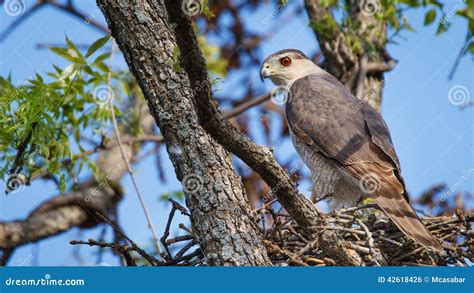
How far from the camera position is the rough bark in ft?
12.0

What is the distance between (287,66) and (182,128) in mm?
2708

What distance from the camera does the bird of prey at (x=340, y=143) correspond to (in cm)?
490

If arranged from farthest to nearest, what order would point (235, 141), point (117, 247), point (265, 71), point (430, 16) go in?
1. point (265, 71)
2. point (430, 16)
3. point (117, 247)
4. point (235, 141)

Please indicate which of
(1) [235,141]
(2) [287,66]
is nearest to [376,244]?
(1) [235,141]

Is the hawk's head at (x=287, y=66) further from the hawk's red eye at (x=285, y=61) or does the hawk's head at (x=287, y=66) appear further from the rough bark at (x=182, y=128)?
the rough bark at (x=182, y=128)

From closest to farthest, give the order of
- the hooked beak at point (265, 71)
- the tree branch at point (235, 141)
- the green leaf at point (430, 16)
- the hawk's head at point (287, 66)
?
the tree branch at point (235, 141) → the green leaf at point (430, 16) → the hooked beak at point (265, 71) → the hawk's head at point (287, 66)

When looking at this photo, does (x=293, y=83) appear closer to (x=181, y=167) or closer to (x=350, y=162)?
(x=350, y=162)

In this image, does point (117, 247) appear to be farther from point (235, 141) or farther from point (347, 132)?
point (347, 132)

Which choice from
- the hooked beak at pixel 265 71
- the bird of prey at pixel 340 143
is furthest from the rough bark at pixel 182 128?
the hooked beak at pixel 265 71

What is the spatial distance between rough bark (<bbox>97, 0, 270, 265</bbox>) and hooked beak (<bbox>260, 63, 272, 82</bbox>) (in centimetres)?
227

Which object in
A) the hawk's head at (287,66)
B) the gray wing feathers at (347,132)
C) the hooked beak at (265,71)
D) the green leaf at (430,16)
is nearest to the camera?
the gray wing feathers at (347,132)

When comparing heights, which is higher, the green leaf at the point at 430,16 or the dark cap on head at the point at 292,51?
the dark cap on head at the point at 292,51

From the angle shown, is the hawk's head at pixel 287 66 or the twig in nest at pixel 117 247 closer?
the twig in nest at pixel 117 247

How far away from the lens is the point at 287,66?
20.3 feet
